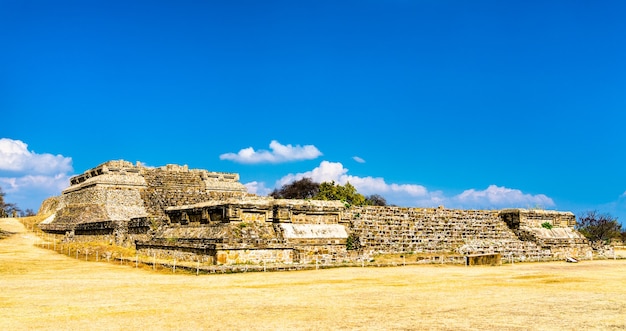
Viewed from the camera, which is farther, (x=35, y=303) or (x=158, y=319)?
(x=35, y=303)

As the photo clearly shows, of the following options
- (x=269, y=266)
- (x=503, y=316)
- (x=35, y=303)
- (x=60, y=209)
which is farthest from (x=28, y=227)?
(x=503, y=316)

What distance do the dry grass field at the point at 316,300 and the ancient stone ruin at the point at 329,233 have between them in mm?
2272

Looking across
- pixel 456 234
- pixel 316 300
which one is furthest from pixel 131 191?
pixel 316 300

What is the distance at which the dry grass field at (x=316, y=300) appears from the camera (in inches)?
343

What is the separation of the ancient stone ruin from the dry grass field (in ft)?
7.45

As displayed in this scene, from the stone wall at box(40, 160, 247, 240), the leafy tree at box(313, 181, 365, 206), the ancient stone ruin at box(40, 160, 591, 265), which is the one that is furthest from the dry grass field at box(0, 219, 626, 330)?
the leafy tree at box(313, 181, 365, 206)

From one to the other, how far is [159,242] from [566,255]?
18.7m

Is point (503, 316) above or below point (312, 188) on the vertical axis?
below

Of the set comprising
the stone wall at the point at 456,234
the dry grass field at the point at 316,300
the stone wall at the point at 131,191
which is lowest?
the dry grass field at the point at 316,300

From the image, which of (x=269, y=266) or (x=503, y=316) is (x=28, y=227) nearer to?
(x=269, y=266)

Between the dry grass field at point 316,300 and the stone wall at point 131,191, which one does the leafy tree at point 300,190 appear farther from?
the dry grass field at point 316,300

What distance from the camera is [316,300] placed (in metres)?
11.2

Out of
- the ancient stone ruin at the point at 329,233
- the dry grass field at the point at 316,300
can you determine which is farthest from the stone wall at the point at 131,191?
the dry grass field at the point at 316,300

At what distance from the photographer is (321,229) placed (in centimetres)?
2184
